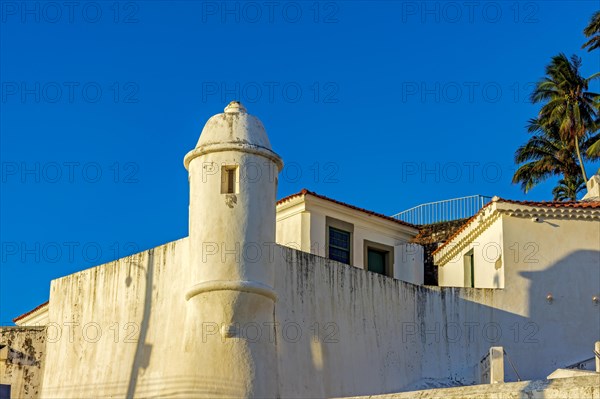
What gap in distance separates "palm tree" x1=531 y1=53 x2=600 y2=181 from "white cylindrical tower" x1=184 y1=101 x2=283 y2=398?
2416cm

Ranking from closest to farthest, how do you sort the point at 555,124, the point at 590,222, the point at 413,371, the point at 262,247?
the point at 262,247, the point at 413,371, the point at 590,222, the point at 555,124

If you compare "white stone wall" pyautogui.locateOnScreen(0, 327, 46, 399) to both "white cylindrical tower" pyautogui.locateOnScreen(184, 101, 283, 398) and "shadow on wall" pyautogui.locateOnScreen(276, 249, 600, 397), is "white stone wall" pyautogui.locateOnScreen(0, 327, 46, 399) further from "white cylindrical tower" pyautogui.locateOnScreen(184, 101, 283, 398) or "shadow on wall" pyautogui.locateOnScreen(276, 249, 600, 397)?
"shadow on wall" pyautogui.locateOnScreen(276, 249, 600, 397)

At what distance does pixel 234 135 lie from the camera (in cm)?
2381

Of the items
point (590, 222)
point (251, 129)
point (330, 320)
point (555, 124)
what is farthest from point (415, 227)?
point (555, 124)

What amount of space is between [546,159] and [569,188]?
175 centimetres

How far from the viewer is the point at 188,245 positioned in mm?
24219

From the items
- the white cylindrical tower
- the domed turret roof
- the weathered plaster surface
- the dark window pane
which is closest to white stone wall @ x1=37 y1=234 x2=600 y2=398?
the white cylindrical tower

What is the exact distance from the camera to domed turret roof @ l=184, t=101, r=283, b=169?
2369 centimetres

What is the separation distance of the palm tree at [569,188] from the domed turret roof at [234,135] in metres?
24.8

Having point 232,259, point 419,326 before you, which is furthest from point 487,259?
point 232,259

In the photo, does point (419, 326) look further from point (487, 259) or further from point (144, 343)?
point (144, 343)

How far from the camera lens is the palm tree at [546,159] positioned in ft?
155

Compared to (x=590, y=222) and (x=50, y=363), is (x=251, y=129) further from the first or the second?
(x=590, y=222)

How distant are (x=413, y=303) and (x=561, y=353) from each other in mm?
3991
